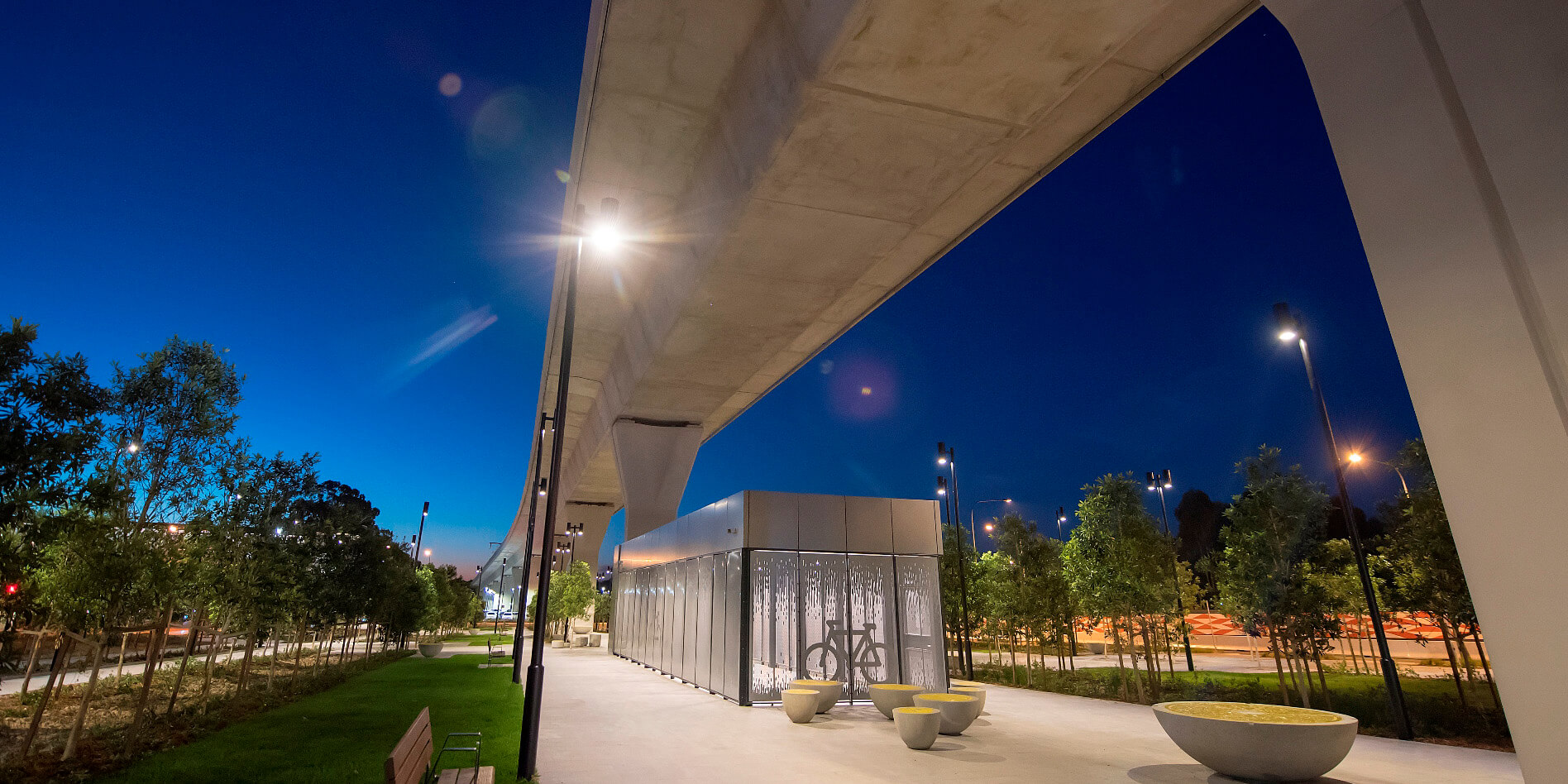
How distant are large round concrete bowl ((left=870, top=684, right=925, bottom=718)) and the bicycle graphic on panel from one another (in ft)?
9.47

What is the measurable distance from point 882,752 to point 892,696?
298 cm

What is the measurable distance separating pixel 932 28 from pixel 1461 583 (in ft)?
50.4

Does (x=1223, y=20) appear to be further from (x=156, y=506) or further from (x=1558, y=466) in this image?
(x=156, y=506)

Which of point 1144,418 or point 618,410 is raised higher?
point 1144,418

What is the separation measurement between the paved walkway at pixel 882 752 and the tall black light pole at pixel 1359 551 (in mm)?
849

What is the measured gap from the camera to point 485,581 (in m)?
139

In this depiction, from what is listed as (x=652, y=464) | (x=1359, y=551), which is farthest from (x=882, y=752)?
(x=652, y=464)

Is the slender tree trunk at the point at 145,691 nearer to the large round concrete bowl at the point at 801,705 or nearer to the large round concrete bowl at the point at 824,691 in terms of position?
the large round concrete bowl at the point at 801,705

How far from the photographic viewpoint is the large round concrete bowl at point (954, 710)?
1198 cm

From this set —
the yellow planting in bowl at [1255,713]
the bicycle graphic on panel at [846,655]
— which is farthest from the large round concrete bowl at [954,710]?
the bicycle graphic on panel at [846,655]

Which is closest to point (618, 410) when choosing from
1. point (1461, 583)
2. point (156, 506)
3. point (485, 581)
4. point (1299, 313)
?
point (156, 506)

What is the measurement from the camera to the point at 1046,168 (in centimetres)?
1125

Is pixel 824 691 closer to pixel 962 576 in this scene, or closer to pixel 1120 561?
pixel 1120 561

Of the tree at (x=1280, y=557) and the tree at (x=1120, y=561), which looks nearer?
the tree at (x=1280, y=557)
